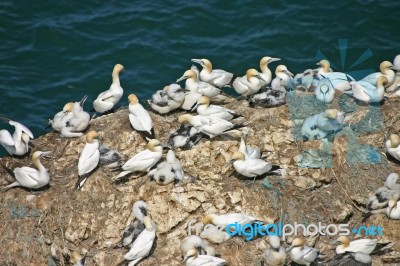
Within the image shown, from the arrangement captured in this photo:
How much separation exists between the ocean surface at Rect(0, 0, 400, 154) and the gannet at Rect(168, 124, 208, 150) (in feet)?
21.4

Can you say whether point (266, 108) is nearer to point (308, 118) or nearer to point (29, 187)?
point (308, 118)

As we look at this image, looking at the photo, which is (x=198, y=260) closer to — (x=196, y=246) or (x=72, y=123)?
(x=196, y=246)

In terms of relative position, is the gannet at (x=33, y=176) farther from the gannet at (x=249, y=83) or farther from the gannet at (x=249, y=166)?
the gannet at (x=249, y=83)

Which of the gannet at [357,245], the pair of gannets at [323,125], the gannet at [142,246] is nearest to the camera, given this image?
the gannet at [142,246]

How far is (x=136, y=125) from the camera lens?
15.2 meters

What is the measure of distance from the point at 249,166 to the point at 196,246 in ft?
6.51

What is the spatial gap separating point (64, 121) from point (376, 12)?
1268 centimetres

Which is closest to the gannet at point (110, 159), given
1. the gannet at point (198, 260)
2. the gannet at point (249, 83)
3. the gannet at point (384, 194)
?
the gannet at point (198, 260)

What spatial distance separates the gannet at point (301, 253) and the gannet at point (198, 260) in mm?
A: 1335

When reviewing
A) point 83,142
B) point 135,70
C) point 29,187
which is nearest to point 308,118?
point 83,142

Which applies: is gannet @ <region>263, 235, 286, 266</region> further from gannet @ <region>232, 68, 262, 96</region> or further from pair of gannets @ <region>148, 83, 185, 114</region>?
→ gannet @ <region>232, 68, 262, 96</region>

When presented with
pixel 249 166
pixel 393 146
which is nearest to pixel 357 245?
pixel 249 166

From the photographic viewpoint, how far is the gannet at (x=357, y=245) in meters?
13.6

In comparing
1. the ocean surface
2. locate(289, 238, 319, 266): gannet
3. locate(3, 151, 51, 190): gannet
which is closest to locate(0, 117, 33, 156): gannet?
locate(3, 151, 51, 190): gannet
